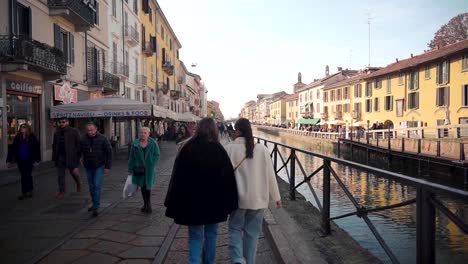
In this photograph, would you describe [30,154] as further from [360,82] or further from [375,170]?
[360,82]

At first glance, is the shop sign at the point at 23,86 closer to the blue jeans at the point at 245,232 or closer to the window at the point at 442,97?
the blue jeans at the point at 245,232

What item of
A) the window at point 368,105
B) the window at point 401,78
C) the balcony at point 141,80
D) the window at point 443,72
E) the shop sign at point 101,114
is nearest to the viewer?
the shop sign at point 101,114

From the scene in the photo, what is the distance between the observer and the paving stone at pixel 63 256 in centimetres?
422

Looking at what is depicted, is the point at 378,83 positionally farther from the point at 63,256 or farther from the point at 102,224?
the point at 63,256

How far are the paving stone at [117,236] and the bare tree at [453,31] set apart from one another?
48.8 m

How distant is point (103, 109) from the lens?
46.4 feet

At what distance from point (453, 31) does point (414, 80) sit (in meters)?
14.9

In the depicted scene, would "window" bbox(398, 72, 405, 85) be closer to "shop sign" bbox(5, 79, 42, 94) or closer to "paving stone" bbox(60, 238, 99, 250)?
"shop sign" bbox(5, 79, 42, 94)

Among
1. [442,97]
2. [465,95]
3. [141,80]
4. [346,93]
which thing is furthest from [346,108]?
[141,80]

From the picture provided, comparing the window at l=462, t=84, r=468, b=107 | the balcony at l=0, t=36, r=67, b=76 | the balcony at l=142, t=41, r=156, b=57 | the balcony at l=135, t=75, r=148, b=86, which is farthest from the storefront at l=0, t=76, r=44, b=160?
the window at l=462, t=84, r=468, b=107

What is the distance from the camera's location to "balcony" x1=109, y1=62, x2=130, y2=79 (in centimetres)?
2477

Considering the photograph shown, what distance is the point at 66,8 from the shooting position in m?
16.1

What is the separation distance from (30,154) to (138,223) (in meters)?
3.59

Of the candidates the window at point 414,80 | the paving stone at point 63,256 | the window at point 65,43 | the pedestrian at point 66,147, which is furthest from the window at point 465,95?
the paving stone at point 63,256
